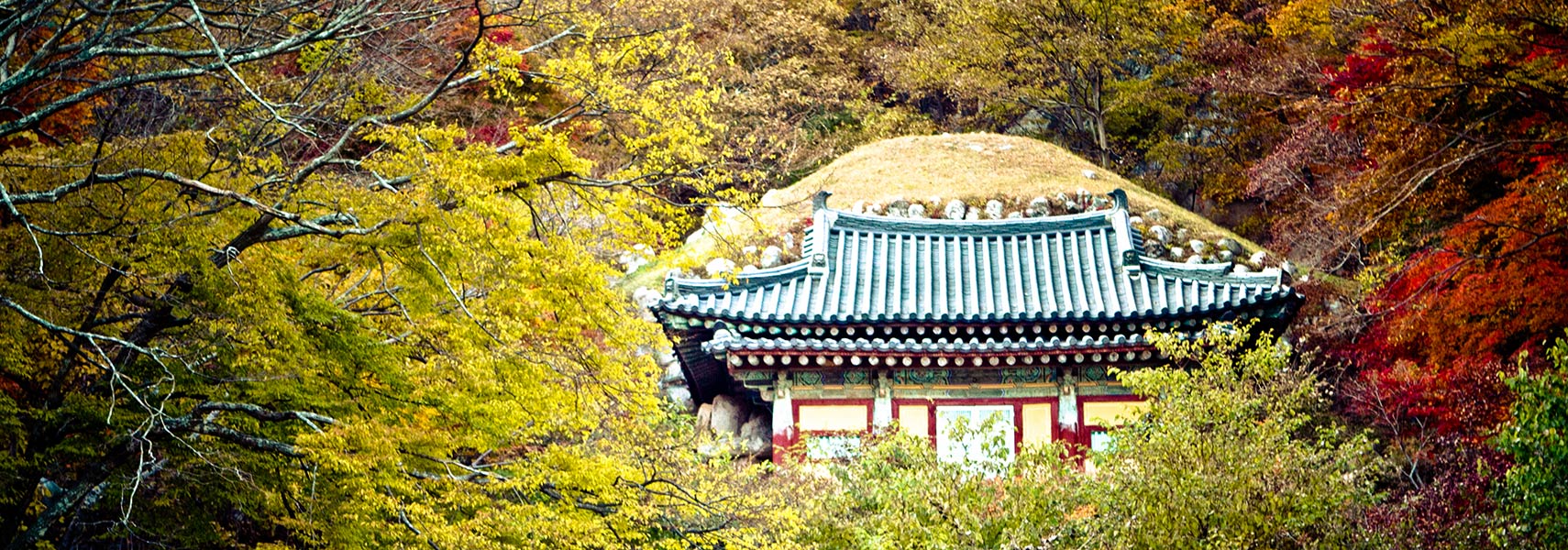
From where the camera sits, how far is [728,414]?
1784 cm

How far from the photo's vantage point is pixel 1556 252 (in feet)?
44.2

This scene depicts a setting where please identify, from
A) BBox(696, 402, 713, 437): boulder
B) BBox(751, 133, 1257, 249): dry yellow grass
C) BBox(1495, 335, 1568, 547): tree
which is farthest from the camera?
BBox(751, 133, 1257, 249): dry yellow grass

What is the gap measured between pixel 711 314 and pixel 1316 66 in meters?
11.2

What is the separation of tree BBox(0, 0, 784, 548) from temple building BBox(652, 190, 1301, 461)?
4860mm

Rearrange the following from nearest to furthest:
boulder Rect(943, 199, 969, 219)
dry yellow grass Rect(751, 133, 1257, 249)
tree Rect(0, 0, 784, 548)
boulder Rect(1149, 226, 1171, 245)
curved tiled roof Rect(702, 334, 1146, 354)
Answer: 1. tree Rect(0, 0, 784, 548)
2. curved tiled roof Rect(702, 334, 1146, 354)
3. boulder Rect(1149, 226, 1171, 245)
4. boulder Rect(943, 199, 969, 219)
5. dry yellow grass Rect(751, 133, 1257, 249)

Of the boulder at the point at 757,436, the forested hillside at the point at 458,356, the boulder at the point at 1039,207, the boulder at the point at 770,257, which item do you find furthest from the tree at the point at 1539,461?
the boulder at the point at 1039,207

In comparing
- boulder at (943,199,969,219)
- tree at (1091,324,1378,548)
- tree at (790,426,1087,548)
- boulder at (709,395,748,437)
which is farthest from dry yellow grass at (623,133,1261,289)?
tree at (1091,324,1378,548)

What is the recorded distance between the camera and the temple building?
1532cm

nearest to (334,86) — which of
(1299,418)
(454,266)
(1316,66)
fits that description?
(454,266)

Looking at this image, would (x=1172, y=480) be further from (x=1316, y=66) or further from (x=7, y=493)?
(x=1316, y=66)

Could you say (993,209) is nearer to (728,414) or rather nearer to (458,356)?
(728,414)

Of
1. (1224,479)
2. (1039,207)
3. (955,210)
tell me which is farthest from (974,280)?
(1224,479)

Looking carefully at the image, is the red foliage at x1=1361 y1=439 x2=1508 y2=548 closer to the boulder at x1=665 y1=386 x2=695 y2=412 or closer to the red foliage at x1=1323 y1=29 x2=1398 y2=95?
the red foliage at x1=1323 y1=29 x2=1398 y2=95

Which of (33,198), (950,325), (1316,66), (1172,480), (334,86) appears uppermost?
(1316,66)
